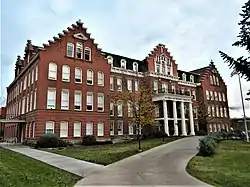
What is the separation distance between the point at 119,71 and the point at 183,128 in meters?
14.6

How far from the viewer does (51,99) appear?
32.2 meters

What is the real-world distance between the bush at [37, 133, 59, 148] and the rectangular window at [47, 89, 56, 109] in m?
4.99

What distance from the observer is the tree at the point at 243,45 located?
496 inches

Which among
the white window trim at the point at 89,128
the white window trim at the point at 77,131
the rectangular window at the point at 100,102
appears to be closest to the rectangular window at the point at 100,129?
the white window trim at the point at 89,128

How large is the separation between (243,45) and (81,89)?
2507 cm

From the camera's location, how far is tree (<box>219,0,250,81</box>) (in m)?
12.6

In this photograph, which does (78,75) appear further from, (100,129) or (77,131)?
(100,129)

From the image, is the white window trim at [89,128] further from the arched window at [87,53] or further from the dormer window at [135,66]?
the dormer window at [135,66]

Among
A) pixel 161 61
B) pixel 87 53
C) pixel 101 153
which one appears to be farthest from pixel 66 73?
pixel 161 61

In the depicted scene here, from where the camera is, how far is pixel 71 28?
35.5m

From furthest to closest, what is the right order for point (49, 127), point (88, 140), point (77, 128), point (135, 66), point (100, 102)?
point (135, 66) → point (100, 102) → point (77, 128) → point (88, 140) → point (49, 127)

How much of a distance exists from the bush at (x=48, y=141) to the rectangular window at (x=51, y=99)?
4.99 meters

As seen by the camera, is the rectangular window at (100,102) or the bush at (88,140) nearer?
the bush at (88,140)

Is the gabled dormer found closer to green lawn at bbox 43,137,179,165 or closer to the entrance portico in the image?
the entrance portico
